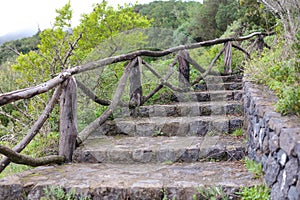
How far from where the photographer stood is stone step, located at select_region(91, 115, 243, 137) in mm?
4188

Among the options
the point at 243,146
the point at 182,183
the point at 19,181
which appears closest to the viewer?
the point at 182,183

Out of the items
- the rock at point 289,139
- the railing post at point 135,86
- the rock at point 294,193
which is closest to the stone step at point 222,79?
the railing post at point 135,86

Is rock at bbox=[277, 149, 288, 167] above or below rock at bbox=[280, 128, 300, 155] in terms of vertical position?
below

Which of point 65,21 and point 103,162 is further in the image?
point 65,21

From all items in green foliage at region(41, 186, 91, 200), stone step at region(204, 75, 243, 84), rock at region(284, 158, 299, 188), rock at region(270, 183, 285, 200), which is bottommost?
green foliage at region(41, 186, 91, 200)

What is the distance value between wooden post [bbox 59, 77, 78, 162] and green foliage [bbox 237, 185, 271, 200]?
191cm

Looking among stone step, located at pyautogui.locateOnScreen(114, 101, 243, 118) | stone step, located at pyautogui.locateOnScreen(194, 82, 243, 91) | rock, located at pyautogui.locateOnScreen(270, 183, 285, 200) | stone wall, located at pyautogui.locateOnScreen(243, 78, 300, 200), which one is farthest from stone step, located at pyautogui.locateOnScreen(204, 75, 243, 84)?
rock, located at pyautogui.locateOnScreen(270, 183, 285, 200)

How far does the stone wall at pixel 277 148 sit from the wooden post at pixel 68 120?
6.16ft

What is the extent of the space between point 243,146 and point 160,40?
445cm

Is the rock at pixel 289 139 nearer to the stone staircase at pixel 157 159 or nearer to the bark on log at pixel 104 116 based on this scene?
the stone staircase at pixel 157 159

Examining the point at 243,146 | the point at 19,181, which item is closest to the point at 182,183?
the point at 243,146

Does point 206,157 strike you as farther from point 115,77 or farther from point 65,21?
point 65,21

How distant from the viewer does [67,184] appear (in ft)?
9.07

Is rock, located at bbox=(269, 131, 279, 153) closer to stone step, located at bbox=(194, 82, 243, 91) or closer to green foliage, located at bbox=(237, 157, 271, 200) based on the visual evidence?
green foliage, located at bbox=(237, 157, 271, 200)
